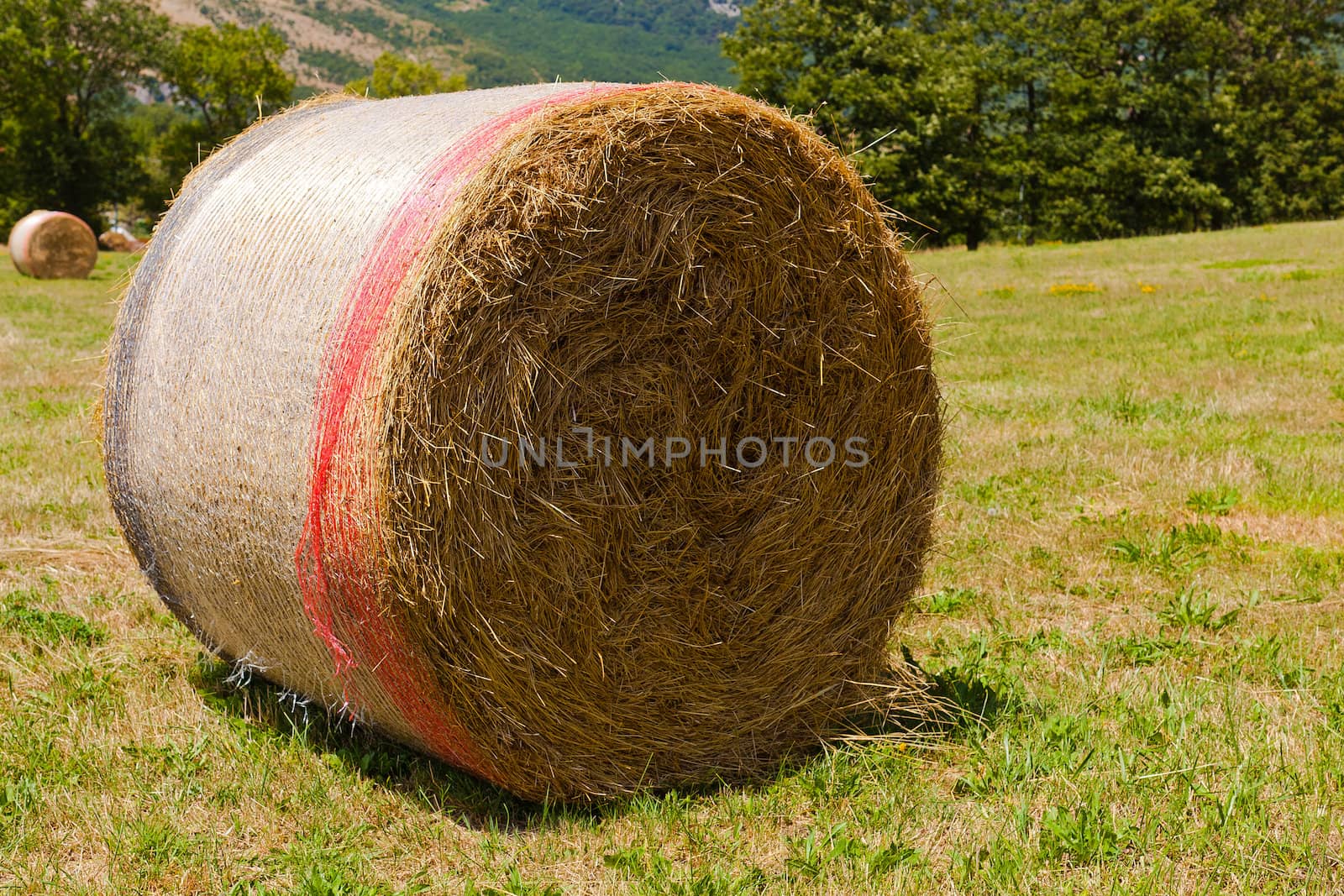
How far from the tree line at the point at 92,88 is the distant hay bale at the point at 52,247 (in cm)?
1800

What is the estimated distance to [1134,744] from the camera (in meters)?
3.85

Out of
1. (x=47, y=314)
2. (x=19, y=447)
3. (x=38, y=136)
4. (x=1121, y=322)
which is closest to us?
(x=19, y=447)

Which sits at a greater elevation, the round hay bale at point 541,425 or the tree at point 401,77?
the tree at point 401,77

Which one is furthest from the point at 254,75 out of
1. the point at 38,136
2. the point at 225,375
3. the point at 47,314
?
the point at 225,375

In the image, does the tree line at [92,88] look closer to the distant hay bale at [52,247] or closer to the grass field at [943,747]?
the distant hay bale at [52,247]

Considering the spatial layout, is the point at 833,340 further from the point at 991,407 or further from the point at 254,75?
the point at 254,75

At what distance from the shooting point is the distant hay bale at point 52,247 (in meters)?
23.2

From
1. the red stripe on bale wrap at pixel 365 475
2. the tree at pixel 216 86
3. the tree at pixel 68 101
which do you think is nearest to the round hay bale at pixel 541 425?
the red stripe on bale wrap at pixel 365 475

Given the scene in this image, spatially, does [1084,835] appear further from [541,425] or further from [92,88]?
[92,88]

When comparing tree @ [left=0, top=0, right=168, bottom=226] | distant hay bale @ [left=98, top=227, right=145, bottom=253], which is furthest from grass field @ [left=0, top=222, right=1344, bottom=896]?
tree @ [left=0, top=0, right=168, bottom=226]

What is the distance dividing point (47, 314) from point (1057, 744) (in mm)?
16543

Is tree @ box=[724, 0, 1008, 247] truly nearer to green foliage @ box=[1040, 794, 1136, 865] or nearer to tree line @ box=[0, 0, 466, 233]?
tree line @ box=[0, 0, 466, 233]

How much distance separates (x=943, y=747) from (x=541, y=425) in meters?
1.70

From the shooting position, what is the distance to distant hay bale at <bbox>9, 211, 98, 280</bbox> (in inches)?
912
